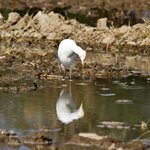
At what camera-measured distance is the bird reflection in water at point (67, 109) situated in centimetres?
1028

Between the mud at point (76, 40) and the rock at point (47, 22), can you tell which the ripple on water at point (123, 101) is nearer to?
the mud at point (76, 40)

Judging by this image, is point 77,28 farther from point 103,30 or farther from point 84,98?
point 84,98

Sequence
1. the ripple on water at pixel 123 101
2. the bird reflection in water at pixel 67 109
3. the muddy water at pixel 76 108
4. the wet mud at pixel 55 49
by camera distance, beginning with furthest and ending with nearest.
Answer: the wet mud at pixel 55 49 < the ripple on water at pixel 123 101 < the bird reflection in water at pixel 67 109 < the muddy water at pixel 76 108

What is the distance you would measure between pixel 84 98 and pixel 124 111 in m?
1.23

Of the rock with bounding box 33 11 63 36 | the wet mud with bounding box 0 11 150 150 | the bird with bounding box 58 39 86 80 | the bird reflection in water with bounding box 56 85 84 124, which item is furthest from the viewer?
the rock with bounding box 33 11 63 36

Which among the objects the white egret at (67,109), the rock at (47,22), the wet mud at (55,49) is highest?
the rock at (47,22)

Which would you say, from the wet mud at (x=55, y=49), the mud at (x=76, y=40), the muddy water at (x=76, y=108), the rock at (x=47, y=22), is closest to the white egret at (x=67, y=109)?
the muddy water at (x=76, y=108)

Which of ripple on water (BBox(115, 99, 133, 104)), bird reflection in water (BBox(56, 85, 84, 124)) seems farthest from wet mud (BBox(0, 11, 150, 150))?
ripple on water (BBox(115, 99, 133, 104))

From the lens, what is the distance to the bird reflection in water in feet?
33.7

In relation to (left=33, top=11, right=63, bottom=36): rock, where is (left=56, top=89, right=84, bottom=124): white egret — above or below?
below

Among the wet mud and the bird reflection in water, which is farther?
the wet mud

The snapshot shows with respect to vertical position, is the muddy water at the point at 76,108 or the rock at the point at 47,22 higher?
the rock at the point at 47,22

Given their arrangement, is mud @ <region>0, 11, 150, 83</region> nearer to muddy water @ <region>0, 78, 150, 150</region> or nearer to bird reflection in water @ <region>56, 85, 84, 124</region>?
muddy water @ <region>0, 78, 150, 150</region>

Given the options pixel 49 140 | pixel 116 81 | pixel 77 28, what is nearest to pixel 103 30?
pixel 77 28
